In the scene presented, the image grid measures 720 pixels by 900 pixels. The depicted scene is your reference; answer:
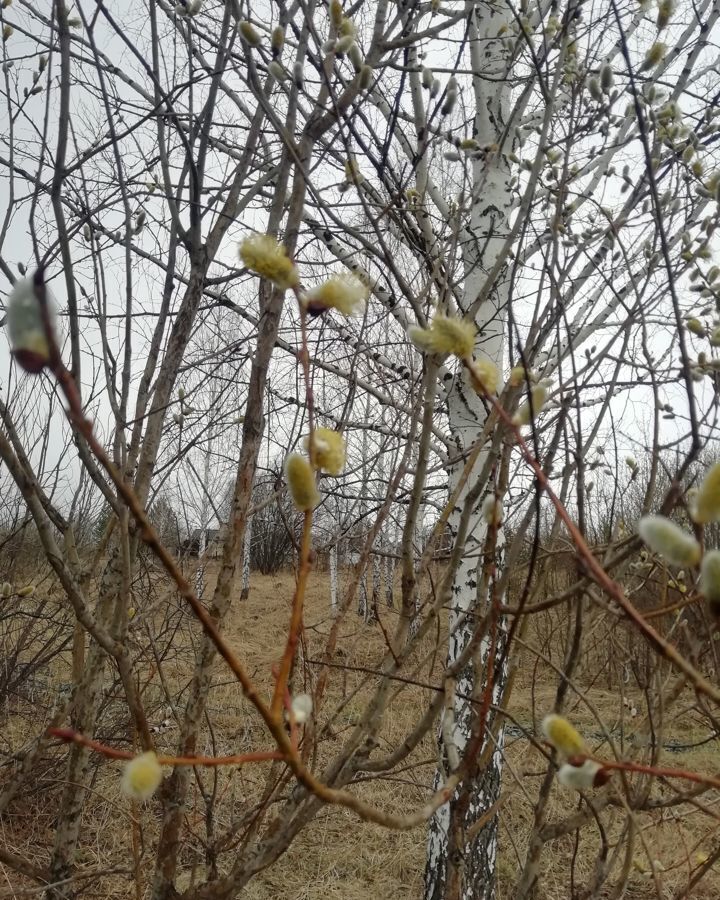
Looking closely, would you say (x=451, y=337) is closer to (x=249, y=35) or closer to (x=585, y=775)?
(x=585, y=775)

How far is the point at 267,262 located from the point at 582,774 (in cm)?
42

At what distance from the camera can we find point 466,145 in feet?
5.28

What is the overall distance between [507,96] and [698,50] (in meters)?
0.86

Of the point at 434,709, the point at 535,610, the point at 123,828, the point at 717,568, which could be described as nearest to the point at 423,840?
the point at 123,828

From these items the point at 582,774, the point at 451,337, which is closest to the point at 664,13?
the point at 451,337

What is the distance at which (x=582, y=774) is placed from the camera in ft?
1.44

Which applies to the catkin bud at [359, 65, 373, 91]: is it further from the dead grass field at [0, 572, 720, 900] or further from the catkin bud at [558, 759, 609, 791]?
the dead grass field at [0, 572, 720, 900]

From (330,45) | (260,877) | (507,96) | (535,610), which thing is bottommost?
(260,877)

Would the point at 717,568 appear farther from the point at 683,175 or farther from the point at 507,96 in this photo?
the point at 507,96

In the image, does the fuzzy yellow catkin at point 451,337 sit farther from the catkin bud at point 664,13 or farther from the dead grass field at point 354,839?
the dead grass field at point 354,839

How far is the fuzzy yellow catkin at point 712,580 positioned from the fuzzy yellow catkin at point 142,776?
343 mm

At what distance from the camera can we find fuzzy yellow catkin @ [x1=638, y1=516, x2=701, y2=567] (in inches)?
14.8

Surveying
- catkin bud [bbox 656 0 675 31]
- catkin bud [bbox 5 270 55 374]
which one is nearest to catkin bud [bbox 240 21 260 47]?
catkin bud [bbox 656 0 675 31]

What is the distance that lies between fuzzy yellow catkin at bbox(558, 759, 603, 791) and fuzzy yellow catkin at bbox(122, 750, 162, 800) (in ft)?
0.91
